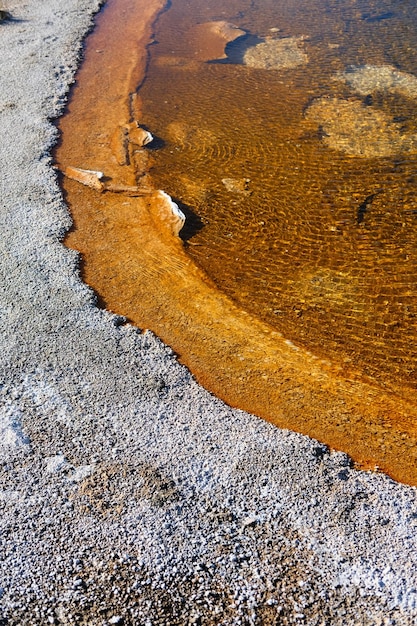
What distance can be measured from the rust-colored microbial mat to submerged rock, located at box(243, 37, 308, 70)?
6cm

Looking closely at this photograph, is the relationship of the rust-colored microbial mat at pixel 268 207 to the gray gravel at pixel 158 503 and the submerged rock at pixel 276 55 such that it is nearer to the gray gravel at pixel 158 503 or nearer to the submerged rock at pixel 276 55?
the submerged rock at pixel 276 55

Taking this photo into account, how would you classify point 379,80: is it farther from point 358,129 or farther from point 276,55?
point 276,55

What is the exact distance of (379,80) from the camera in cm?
1079

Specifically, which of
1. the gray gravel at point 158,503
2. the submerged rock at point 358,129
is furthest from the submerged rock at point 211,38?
the gray gravel at point 158,503

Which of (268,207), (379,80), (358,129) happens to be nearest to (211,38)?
(379,80)

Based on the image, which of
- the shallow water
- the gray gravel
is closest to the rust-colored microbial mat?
the shallow water

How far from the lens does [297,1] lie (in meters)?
14.1

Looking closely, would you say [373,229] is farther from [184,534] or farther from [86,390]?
[184,534]

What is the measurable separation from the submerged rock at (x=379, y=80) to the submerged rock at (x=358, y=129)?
0.69m

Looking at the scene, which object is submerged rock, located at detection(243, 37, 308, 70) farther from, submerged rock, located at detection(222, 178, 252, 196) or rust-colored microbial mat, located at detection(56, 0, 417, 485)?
submerged rock, located at detection(222, 178, 252, 196)

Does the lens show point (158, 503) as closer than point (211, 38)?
Yes

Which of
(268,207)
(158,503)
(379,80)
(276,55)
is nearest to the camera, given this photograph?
(158,503)

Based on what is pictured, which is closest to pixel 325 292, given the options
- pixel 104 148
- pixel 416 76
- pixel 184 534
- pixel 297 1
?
pixel 184 534

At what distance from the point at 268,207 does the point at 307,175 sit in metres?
1.02
